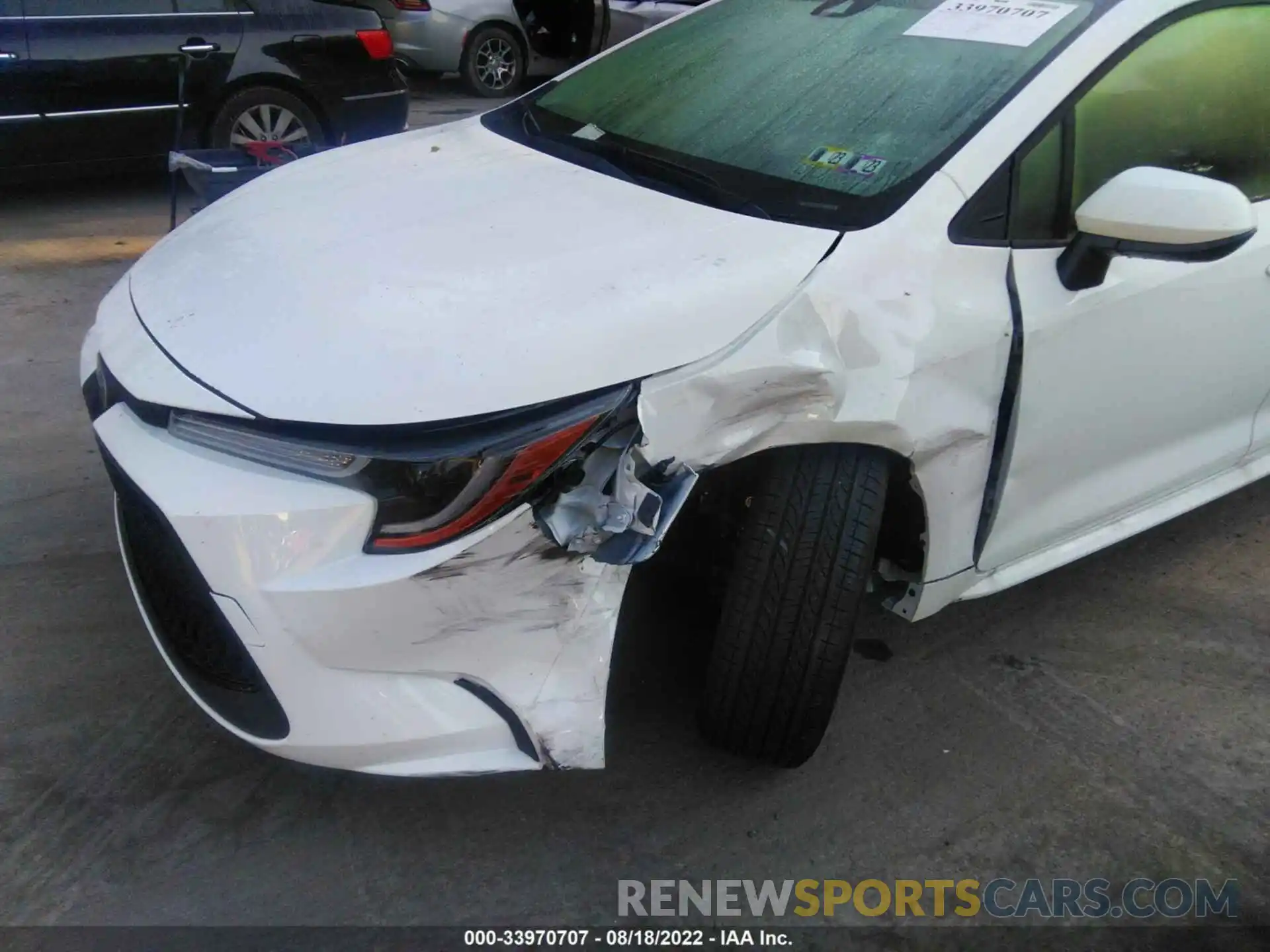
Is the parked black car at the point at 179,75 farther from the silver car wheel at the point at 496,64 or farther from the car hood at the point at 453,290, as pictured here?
the car hood at the point at 453,290

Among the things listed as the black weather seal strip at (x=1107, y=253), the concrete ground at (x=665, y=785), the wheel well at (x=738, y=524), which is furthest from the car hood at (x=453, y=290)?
the concrete ground at (x=665, y=785)

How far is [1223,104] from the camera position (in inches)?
96.5

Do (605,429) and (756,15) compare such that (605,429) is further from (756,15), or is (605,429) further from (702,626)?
(756,15)

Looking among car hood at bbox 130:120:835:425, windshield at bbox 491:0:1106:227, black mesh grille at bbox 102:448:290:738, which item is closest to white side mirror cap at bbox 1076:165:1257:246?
windshield at bbox 491:0:1106:227

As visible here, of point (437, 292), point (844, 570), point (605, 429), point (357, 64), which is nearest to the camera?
point (605, 429)

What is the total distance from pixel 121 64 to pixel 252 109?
2.14 feet

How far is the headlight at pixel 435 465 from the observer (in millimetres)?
1617

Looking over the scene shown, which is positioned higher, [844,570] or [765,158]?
[765,158]

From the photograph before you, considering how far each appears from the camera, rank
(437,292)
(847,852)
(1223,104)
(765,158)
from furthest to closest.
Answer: (1223,104) → (765,158) → (847,852) → (437,292)

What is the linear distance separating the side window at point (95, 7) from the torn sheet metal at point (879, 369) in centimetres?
495

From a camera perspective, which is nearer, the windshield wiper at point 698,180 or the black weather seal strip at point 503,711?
the black weather seal strip at point 503,711

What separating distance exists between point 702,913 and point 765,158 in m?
1.53

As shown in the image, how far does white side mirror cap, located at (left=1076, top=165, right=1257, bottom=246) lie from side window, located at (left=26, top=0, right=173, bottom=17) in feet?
16.9

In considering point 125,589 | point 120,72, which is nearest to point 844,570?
point 125,589
